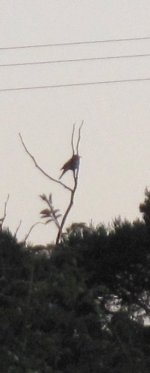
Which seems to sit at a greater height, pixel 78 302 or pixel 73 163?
pixel 73 163

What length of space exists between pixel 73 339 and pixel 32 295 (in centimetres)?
43

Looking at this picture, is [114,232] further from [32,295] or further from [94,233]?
[32,295]

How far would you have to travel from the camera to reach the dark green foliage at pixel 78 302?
9008 millimetres

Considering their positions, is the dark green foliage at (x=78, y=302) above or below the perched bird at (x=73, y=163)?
below

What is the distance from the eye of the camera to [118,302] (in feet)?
32.7

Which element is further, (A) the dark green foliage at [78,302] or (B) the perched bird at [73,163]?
(B) the perched bird at [73,163]

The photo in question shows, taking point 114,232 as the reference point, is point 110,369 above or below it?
below

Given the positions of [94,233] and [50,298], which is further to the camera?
[94,233]

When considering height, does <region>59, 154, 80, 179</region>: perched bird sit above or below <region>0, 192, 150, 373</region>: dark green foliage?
above

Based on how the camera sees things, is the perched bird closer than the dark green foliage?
No

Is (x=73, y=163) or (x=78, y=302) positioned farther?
(x=73, y=163)

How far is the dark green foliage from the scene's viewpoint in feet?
29.6

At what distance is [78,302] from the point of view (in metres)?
9.63

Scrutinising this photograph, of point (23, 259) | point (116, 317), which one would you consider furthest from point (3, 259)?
point (116, 317)
